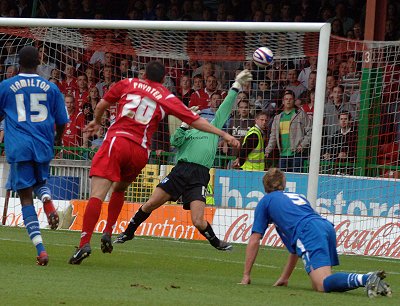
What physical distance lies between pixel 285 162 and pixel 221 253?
10.8 ft

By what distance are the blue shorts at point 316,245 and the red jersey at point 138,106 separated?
227cm

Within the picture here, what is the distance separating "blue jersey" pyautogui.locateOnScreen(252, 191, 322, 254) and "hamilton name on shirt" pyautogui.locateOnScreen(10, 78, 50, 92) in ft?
8.32

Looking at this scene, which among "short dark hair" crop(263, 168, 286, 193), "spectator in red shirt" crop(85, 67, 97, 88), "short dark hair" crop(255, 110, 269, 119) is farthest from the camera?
"spectator in red shirt" crop(85, 67, 97, 88)

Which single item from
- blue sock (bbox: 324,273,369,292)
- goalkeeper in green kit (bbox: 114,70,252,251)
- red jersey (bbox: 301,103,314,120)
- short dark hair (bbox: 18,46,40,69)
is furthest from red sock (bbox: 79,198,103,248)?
red jersey (bbox: 301,103,314,120)

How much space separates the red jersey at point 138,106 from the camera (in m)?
10.9

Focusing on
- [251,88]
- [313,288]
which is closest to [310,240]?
[313,288]

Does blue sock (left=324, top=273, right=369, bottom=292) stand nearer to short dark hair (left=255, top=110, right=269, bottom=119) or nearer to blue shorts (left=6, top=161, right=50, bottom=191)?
blue shorts (left=6, top=161, right=50, bottom=191)

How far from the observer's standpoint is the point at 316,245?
30.0 feet

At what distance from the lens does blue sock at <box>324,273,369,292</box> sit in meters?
8.73

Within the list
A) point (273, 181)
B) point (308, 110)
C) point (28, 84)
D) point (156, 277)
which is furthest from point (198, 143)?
point (273, 181)

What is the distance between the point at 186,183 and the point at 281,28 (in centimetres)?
250

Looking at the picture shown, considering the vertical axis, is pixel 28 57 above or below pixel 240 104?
above

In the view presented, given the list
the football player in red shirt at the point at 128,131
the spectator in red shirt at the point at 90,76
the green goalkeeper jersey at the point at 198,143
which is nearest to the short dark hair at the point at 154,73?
the football player in red shirt at the point at 128,131

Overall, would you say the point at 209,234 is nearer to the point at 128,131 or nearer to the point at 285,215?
the point at 128,131
